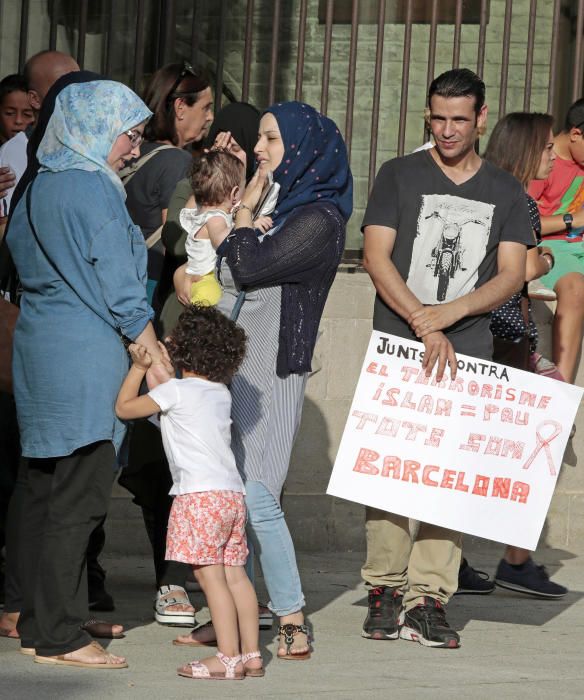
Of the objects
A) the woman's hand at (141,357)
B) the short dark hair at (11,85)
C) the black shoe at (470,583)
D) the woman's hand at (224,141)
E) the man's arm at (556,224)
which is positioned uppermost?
the short dark hair at (11,85)

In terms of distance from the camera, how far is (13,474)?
18.3 ft

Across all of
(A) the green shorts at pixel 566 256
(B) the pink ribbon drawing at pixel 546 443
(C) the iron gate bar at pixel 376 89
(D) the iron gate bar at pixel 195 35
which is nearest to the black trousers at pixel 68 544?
(B) the pink ribbon drawing at pixel 546 443

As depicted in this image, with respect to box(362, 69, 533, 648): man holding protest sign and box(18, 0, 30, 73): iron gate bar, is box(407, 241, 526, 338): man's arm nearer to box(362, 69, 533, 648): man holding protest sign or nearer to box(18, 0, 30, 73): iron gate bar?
box(362, 69, 533, 648): man holding protest sign

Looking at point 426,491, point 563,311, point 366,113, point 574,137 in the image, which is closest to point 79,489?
point 426,491

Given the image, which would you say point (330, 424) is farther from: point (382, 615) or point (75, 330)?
point (75, 330)

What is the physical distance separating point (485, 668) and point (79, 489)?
1.50 metres

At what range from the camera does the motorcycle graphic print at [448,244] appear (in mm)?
5367

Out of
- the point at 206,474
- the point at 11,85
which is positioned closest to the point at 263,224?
the point at 206,474

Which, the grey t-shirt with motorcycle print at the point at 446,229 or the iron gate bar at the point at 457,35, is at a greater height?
the iron gate bar at the point at 457,35

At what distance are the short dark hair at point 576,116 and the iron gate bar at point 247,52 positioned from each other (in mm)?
1714

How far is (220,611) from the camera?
4.60 meters

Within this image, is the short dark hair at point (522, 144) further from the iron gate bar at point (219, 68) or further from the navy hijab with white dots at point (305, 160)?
the iron gate bar at point (219, 68)

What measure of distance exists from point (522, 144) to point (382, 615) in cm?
235

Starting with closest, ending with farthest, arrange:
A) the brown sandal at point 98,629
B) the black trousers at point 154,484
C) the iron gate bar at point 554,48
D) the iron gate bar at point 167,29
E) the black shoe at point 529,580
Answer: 1. the brown sandal at point 98,629
2. the black trousers at point 154,484
3. the black shoe at point 529,580
4. the iron gate bar at point 167,29
5. the iron gate bar at point 554,48
